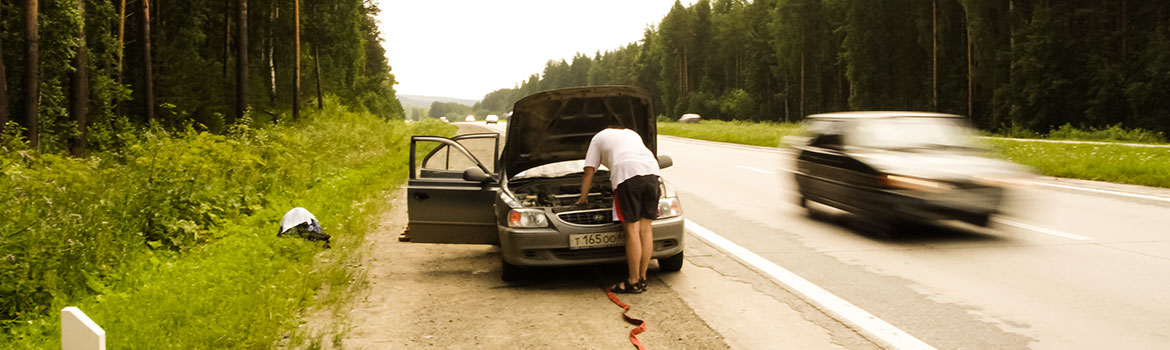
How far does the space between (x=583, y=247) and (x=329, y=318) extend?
203 cm

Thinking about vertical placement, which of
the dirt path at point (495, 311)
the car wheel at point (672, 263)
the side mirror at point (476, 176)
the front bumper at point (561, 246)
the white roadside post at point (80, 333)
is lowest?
the dirt path at point (495, 311)

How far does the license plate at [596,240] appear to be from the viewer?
632cm

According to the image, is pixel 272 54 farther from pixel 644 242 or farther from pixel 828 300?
pixel 828 300

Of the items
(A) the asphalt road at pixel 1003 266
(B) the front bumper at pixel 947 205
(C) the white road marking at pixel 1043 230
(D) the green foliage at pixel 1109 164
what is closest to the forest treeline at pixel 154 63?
(A) the asphalt road at pixel 1003 266

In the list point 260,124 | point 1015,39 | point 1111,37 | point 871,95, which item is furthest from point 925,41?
point 260,124

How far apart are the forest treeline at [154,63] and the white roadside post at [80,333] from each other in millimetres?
15496

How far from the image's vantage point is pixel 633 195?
6105 millimetres

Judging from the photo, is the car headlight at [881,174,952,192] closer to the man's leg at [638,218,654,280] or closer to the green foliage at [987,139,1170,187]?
the man's leg at [638,218,654,280]

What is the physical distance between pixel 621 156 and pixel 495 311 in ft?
5.17

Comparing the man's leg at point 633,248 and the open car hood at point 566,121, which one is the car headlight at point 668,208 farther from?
the open car hood at point 566,121

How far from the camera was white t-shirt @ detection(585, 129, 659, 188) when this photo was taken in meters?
6.16

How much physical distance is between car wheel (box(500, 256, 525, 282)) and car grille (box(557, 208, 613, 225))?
0.61 m

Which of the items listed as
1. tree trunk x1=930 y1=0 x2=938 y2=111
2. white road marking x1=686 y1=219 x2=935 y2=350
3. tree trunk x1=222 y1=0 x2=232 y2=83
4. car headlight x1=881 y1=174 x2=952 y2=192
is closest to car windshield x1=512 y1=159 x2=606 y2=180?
white road marking x1=686 y1=219 x2=935 y2=350

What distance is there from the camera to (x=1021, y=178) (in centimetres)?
829
